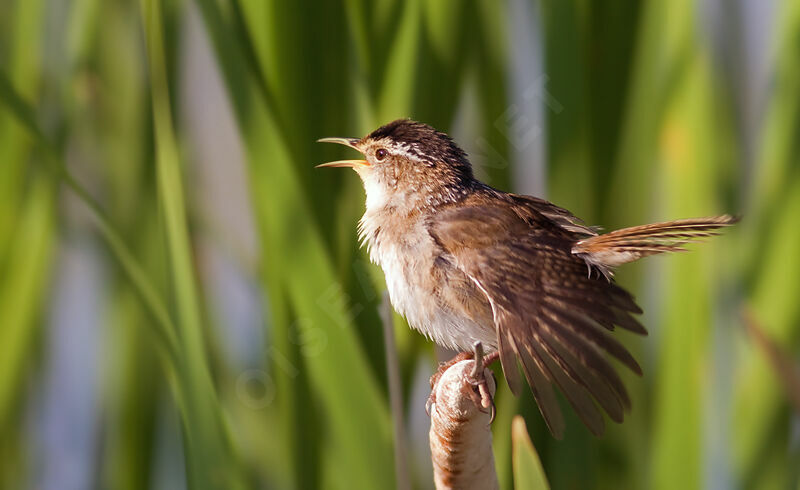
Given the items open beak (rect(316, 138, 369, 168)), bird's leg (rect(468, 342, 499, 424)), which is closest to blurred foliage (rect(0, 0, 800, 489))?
open beak (rect(316, 138, 369, 168))

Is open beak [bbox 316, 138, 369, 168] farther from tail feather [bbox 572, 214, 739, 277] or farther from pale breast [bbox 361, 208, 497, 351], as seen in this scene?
tail feather [bbox 572, 214, 739, 277]

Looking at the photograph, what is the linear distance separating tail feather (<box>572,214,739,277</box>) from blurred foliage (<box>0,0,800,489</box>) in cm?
15

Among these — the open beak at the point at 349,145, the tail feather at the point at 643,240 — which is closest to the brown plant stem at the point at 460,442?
the tail feather at the point at 643,240

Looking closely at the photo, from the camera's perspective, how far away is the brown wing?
60 cm

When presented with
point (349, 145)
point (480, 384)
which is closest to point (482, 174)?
point (349, 145)

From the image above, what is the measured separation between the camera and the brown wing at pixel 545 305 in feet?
1.98

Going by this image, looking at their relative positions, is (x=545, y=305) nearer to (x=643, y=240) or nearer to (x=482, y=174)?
(x=643, y=240)

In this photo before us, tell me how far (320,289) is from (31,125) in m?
0.42

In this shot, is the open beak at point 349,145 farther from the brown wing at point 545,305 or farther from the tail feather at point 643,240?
the tail feather at point 643,240

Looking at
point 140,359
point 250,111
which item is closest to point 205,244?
point 140,359

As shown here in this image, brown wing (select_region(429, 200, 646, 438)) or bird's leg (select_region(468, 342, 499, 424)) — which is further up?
brown wing (select_region(429, 200, 646, 438))

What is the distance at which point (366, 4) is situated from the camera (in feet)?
2.89

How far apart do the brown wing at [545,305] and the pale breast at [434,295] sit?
0.06ft

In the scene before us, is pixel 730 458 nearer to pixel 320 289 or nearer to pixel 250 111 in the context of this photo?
pixel 320 289
